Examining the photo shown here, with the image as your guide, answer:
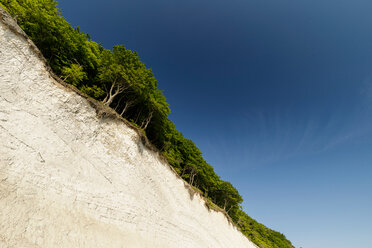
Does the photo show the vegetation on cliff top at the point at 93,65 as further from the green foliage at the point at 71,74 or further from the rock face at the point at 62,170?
the rock face at the point at 62,170

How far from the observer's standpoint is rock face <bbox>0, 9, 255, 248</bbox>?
19.0 ft

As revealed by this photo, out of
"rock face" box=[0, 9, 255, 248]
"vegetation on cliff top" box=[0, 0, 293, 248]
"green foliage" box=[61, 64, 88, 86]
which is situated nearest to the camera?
"rock face" box=[0, 9, 255, 248]

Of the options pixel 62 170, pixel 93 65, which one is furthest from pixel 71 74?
pixel 62 170

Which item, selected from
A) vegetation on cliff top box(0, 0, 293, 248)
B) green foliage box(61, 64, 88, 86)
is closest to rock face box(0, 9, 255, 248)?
green foliage box(61, 64, 88, 86)

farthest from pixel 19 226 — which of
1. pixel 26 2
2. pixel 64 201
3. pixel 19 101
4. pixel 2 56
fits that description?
pixel 26 2

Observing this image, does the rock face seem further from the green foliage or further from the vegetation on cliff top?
the vegetation on cliff top

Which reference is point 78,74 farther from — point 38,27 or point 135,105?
point 135,105

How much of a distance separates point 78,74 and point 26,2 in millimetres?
5721

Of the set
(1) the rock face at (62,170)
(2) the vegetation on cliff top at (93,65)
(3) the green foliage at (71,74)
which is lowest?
(1) the rock face at (62,170)

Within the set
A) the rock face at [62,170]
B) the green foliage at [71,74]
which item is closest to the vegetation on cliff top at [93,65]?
the green foliage at [71,74]

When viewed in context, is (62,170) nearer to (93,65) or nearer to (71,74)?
(71,74)

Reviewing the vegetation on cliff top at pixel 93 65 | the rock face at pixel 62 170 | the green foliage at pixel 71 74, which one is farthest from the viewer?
the green foliage at pixel 71 74

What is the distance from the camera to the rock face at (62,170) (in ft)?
19.0

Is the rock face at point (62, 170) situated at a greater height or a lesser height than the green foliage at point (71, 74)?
lesser
